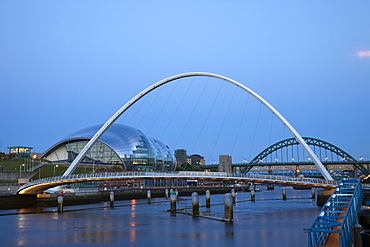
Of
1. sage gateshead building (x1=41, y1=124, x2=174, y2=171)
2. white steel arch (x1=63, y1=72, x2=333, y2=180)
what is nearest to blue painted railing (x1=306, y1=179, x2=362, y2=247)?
white steel arch (x1=63, y1=72, x2=333, y2=180)

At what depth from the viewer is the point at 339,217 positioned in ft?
71.4

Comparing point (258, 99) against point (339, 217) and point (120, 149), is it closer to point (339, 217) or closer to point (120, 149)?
point (339, 217)

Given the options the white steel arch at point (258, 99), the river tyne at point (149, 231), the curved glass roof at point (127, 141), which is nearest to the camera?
the river tyne at point (149, 231)

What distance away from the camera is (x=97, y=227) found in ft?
126

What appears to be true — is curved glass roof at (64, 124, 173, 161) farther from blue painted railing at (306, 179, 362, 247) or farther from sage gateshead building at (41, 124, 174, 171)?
blue painted railing at (306, 179, 362, 247)

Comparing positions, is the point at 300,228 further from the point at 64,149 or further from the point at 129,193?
the point at 64,149

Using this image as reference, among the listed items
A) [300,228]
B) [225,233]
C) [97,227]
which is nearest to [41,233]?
[97,227]

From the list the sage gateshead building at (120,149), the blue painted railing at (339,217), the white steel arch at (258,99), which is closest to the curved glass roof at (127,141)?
the sage gateshead building at (120,149)

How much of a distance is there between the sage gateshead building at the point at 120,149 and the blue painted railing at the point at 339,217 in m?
88.4

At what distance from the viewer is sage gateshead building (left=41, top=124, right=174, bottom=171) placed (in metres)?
118

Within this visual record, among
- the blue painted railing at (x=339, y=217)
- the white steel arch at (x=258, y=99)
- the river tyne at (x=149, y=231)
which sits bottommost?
the river tyne at (x=149, y=231)

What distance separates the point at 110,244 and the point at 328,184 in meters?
30.9

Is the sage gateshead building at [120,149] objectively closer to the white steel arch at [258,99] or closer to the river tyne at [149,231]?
the white steel arch at [258,99]

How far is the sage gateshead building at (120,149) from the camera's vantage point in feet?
388
